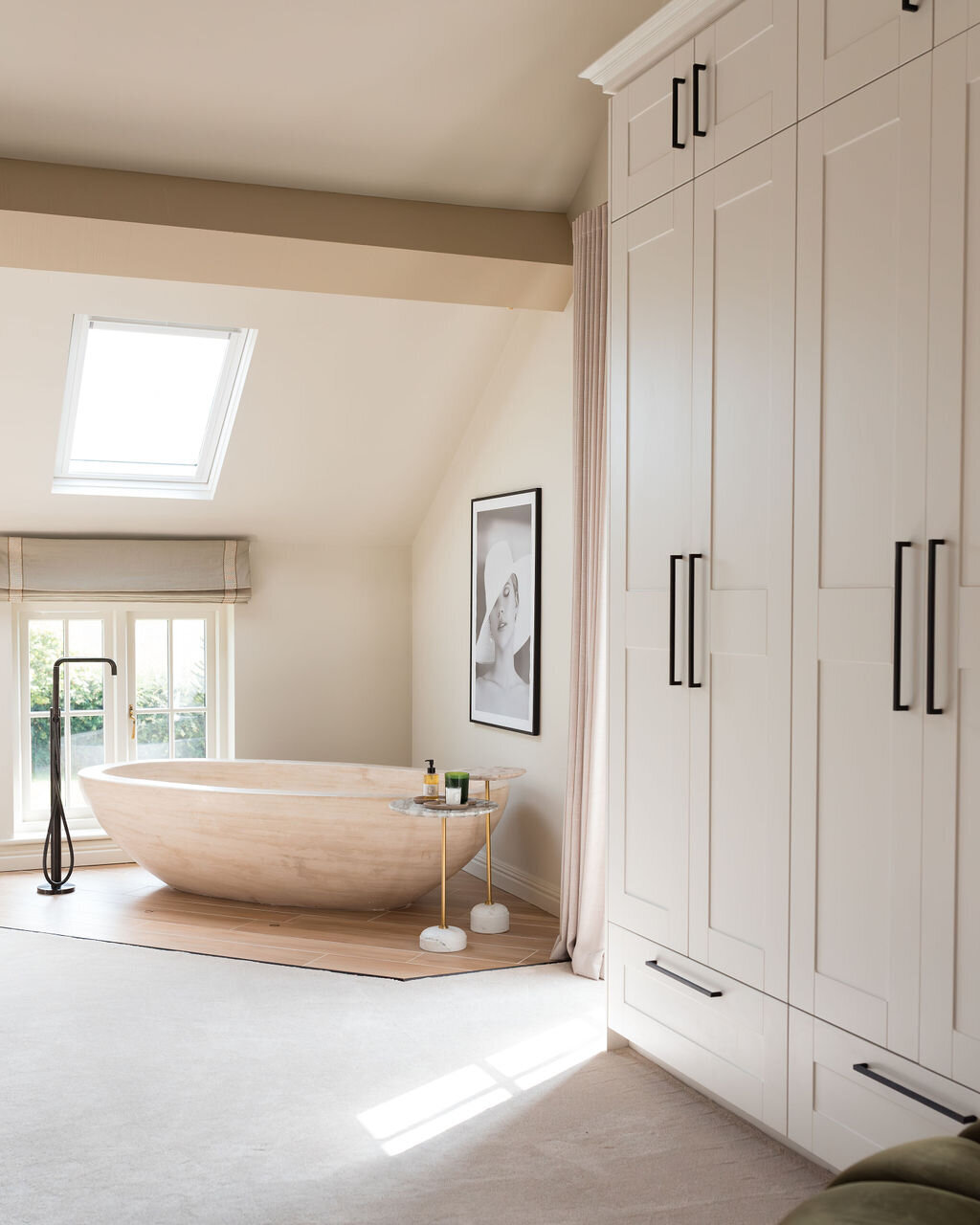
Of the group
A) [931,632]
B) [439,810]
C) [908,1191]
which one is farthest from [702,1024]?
[439,810]

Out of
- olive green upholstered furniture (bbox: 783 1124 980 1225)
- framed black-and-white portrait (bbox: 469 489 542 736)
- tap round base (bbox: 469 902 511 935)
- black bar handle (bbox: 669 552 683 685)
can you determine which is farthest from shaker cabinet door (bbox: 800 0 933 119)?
tap round base (bbox: 469 902 511 935)

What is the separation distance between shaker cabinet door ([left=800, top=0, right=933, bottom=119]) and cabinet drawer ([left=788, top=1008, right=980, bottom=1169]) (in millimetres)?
1931

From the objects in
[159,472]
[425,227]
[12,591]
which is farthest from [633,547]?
[12,591]

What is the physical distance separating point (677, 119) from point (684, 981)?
2.15 m

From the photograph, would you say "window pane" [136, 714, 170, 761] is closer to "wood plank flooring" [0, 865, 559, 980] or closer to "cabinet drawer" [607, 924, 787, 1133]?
"wood plank flooring" [0, 865, 559, 980]

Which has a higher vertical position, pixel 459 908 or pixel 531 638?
pixel 531 638

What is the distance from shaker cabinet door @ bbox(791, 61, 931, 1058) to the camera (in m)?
2.23

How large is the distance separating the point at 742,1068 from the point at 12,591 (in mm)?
4204

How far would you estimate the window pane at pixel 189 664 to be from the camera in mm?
6070

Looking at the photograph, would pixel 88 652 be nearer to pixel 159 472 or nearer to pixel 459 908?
pixel 159 472

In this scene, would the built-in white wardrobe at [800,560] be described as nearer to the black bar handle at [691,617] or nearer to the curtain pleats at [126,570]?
the black bar handle at [691,617]

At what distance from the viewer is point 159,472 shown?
5688 mm

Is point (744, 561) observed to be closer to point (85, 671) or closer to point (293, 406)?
point (293, 406)

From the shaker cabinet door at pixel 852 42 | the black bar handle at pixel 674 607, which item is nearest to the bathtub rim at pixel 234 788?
the black bar handle at pixel 674 607
